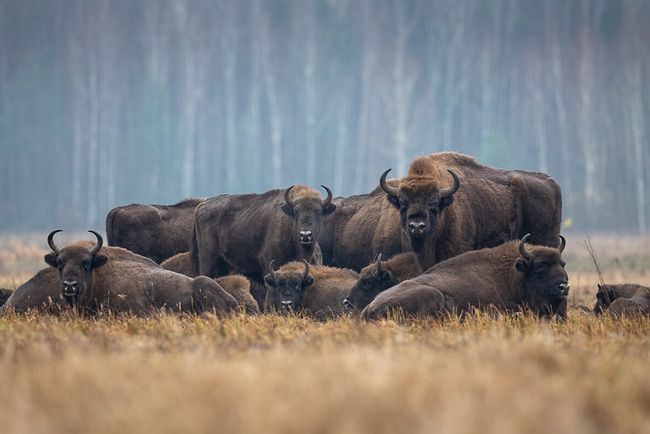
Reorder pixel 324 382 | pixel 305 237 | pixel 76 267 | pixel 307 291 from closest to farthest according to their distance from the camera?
pixel 324 382
pixel 76 267
pixel 307 291
pixel 305 237

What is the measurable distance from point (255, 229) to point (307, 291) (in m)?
3.76

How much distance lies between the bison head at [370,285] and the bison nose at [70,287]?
3.02m

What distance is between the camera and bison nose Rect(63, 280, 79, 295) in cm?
1171

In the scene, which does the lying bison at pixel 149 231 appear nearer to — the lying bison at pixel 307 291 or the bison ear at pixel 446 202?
the lying bison at pixel 307 291

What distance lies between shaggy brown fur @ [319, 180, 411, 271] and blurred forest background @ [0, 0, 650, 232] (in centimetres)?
4433

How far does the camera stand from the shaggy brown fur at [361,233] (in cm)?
1447

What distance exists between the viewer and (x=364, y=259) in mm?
15734

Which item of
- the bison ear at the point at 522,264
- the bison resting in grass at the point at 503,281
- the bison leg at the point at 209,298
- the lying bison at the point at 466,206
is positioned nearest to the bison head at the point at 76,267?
the bison leg at the point at 209,298

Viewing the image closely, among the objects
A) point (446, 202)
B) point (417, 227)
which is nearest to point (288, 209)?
point (446, 202)

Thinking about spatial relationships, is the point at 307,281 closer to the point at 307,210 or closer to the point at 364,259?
the point at 364,259

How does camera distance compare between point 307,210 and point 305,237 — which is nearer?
point 305,237

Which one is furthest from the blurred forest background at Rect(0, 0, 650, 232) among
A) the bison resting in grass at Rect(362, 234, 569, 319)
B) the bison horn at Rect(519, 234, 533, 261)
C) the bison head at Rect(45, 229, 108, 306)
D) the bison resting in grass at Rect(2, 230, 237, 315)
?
the bison horn at Rect(519, 234, 533, 261)

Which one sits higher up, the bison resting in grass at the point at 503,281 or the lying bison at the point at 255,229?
the bison resting in grass at the point at 503,281

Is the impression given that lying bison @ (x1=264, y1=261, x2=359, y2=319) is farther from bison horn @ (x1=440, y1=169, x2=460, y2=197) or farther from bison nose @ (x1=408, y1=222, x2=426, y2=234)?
bison horn @ (x1=440, y1=169, x2=460, y2=197)
